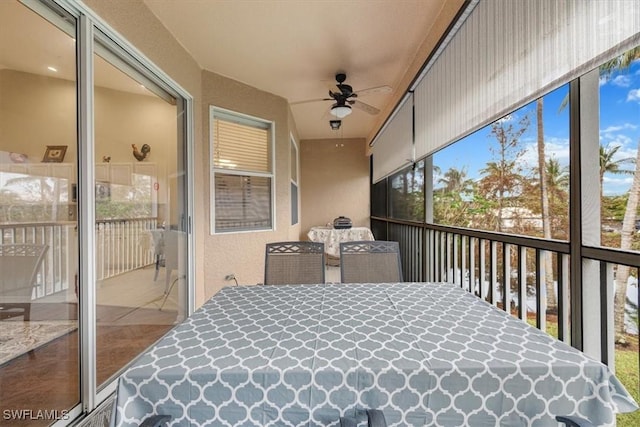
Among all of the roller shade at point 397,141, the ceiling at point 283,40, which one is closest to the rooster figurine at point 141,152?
the ceiling at point 283,40

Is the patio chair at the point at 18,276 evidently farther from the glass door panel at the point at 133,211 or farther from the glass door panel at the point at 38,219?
the glass door panel at the point at 133,211

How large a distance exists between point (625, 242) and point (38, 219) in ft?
9.46

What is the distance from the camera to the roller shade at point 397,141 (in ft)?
9.75

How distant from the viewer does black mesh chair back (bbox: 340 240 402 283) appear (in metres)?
1.96

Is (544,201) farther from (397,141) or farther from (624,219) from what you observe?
(397,141)

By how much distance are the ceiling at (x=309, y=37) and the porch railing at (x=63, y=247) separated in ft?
5.72

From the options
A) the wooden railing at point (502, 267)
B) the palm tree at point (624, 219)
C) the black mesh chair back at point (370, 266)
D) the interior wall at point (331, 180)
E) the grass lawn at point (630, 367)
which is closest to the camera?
the palm tree at point (624, 219)

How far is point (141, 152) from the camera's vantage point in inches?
90.9

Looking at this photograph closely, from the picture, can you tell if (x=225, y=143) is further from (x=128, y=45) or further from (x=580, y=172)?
(x=580, y=172)

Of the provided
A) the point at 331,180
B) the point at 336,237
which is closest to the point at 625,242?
the point at 336,237

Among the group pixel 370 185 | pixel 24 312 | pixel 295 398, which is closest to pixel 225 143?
pixel 24 312

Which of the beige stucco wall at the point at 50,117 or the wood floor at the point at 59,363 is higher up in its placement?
the beige stucco wall at the point at 50,117

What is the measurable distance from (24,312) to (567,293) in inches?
113

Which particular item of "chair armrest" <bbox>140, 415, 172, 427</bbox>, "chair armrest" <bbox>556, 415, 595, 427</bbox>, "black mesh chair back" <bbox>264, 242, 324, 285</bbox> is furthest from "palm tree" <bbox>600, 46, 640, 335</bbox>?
"chair armrest" <bbox>140, 415, 172, 427</bbox>
